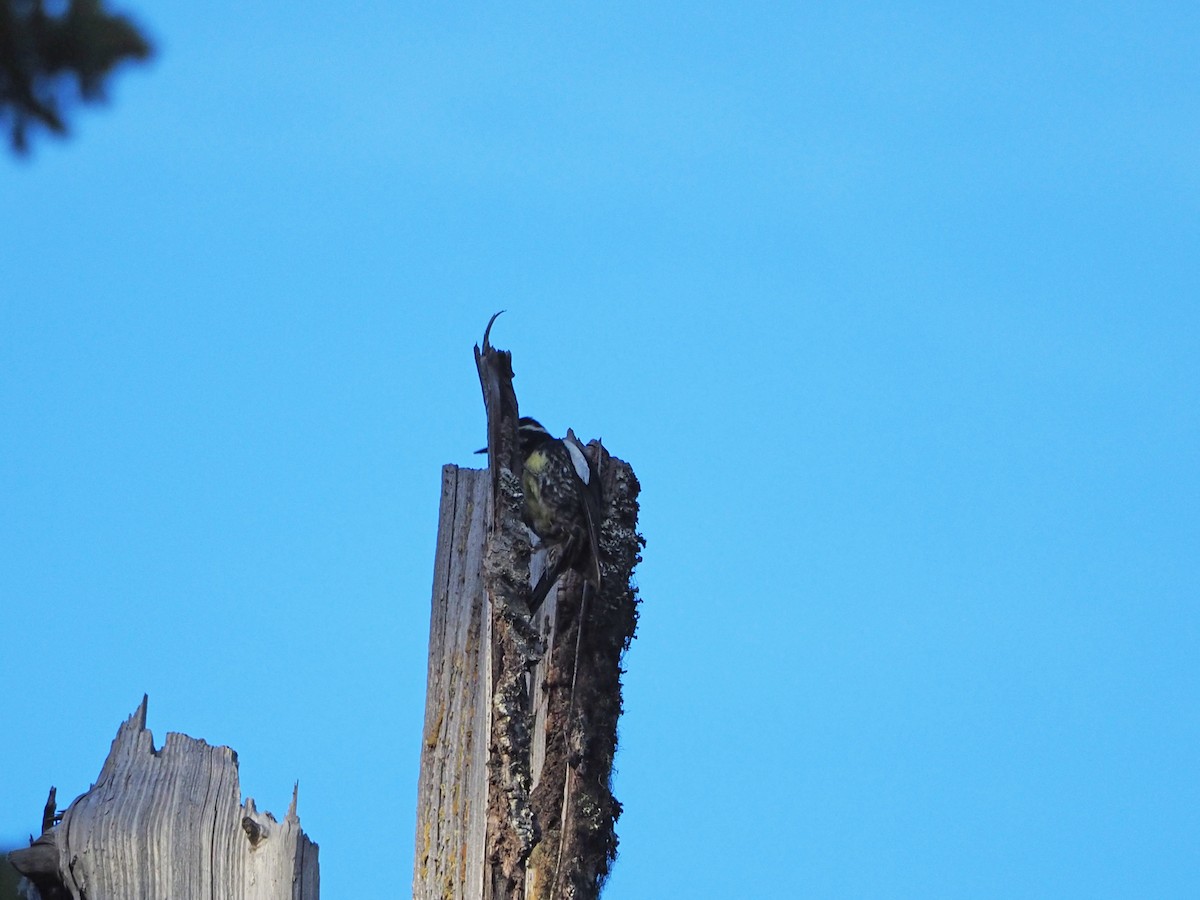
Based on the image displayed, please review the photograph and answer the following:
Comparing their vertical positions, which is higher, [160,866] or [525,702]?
[525,702]

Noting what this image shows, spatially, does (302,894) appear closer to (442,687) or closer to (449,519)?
(442,687)

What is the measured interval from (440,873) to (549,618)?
3.15ft

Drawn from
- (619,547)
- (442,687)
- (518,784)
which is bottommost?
(518,784)

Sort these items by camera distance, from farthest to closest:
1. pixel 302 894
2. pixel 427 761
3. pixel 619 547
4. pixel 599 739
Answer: pixel 619 547 < pixel 599 739 < pixel 427 761 < pixel 302 894

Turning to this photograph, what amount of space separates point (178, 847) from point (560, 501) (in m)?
1.84

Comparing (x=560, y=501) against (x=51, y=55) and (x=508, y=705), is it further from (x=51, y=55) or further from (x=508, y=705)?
(x=51, y=55)

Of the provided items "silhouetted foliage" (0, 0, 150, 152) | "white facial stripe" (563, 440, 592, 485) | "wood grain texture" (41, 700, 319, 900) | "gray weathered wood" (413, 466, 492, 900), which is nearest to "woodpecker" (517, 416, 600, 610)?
"white facial stripe" (563, 440, 592, 485)

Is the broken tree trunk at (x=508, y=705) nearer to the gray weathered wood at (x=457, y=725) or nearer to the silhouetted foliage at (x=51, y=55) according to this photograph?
the gray weathered wood at (x=457, y=725)

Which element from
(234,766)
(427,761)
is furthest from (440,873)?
(234,766)

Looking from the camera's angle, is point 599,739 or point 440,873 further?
point 599,739

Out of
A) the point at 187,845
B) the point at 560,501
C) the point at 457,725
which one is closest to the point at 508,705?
the point at 457,725

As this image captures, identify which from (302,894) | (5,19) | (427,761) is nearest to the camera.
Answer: (5,19)

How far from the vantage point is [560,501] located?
17.8ft

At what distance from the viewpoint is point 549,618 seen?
504 cm
